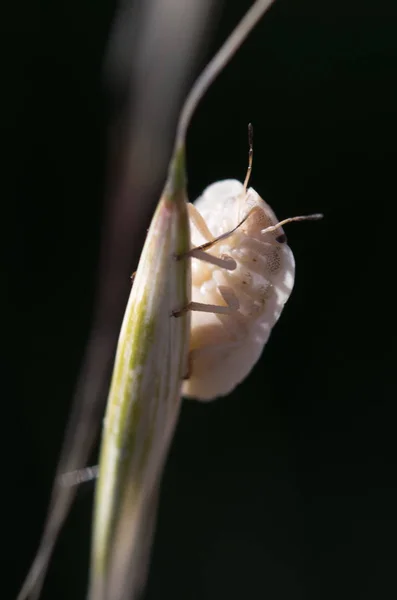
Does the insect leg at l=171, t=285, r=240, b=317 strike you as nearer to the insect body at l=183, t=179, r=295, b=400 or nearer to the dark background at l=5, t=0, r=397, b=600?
the insect body at l=183, t=179, r=295, b=400

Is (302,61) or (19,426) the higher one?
(302,61)

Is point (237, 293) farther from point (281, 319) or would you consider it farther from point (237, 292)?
point (281, 319)

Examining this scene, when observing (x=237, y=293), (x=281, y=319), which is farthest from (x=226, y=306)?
(x=281, y=319)

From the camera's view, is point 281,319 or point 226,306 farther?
point 281,319

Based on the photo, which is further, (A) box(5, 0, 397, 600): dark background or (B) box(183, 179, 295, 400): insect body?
(A) box(5, 0, 397, 600): dark background

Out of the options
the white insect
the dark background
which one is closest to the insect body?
the white insect

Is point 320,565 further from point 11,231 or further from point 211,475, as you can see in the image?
point 11,231

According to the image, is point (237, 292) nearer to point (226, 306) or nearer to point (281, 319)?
point (226, 306)

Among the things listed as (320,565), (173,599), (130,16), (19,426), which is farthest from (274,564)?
(130,16)
